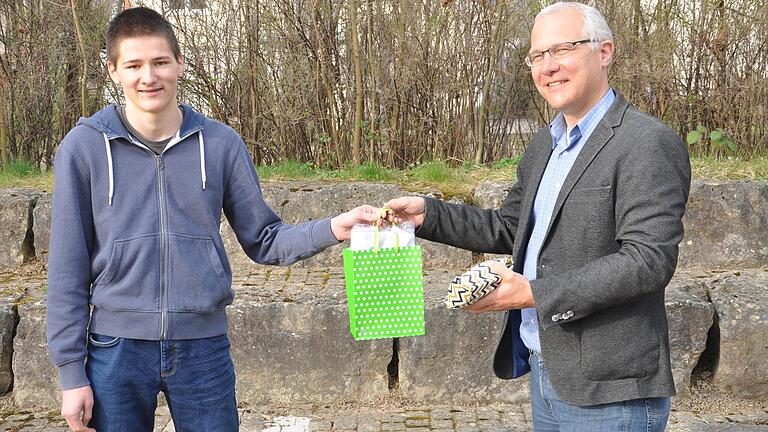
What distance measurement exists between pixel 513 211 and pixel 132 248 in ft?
4.08

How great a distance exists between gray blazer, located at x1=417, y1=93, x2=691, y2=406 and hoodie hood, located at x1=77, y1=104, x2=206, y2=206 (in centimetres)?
110

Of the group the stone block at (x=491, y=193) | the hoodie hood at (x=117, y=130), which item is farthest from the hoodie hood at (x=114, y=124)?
the stone block at (x=491, y=193)

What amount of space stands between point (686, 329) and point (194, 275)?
306 cm

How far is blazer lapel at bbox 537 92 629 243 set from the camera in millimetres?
2330

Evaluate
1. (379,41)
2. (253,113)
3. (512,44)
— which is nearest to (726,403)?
(512,44)

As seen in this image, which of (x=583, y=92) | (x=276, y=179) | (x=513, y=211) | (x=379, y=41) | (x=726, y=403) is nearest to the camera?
(x=583, y=92)

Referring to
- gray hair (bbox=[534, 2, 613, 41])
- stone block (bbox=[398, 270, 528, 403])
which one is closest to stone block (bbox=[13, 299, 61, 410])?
stone block (bbox=[398, 270, 528, 403])

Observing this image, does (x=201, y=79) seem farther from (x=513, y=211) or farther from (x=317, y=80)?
(x=513, y=211)

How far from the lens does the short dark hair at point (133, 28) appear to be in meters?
2.51

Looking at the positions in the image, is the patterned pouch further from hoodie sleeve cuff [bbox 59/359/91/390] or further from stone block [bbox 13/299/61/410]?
stone block [bbox 13/299/61/410]

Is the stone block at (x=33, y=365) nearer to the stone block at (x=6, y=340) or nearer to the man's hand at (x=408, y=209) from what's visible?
the stone block at (x=6, y=340)

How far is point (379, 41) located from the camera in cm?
626

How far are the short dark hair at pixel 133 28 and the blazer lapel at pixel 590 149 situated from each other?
48.3 inches

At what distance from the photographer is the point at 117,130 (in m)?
2.54
